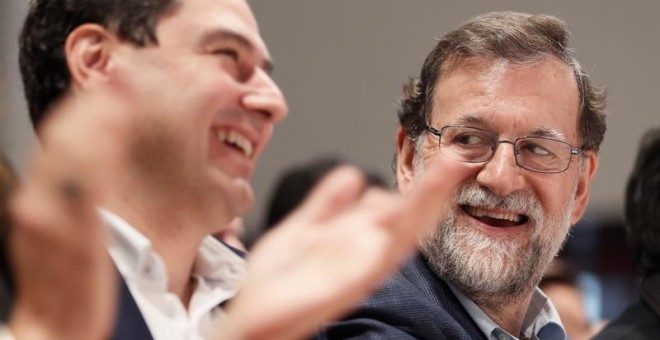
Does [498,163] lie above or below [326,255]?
below

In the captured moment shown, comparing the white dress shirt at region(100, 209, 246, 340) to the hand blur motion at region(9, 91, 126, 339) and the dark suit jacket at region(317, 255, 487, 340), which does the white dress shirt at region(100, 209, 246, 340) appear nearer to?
the dark suit jacket at region(317, 255, 487, 340)

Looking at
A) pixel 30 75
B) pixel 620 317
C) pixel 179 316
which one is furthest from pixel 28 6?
pixel 620 317

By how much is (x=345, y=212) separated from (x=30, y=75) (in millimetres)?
783

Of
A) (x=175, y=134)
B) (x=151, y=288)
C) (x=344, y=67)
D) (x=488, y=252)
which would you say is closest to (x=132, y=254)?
(x=151, y=288)

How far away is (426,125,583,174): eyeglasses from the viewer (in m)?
2.02

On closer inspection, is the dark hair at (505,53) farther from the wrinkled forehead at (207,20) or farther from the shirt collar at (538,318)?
the wrinkled forehead at (207,20)

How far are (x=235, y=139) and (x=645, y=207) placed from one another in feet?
3.94

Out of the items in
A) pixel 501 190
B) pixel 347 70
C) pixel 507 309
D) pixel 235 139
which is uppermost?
pixel 235 139

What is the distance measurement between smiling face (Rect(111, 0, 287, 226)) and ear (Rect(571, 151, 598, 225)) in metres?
0.82

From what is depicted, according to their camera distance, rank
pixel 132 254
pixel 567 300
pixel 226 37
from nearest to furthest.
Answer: pixel 132 254 < pixel 226 37 < pixel 567 300

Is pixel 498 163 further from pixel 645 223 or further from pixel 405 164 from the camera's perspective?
pixel 645 223

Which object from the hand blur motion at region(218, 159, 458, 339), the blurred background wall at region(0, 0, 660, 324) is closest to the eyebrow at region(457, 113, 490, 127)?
the hand blur motion at region(218, 159, 458, 339)

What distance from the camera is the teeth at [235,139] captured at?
1555mm

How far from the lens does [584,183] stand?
222cm
